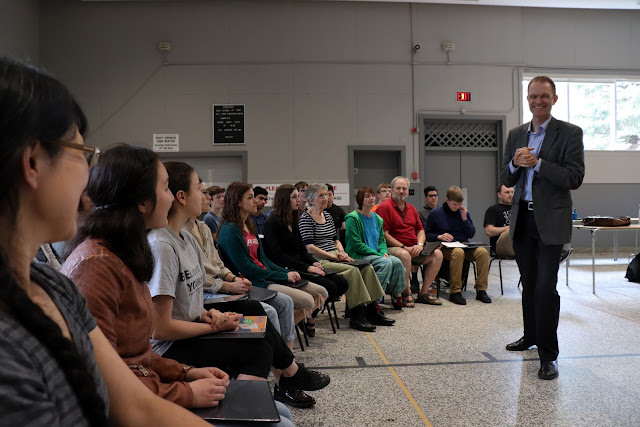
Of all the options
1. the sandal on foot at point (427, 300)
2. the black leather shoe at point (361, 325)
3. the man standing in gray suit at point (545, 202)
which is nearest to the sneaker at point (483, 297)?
the sandal on foot at point (427, 300)

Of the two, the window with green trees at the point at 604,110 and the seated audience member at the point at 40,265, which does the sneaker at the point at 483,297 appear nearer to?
the seated audience member at the point at 40,265

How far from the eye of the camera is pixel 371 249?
4.77m

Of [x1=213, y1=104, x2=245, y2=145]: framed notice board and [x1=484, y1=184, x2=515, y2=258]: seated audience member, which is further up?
[x1=213, y1=104, x2=245, y2=145]: framed notice board

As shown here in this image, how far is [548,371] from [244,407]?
7.02 feet

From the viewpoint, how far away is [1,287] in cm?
59

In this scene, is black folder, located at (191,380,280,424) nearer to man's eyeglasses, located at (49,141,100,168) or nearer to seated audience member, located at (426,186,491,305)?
man's eyeglasses, located at (49,141,100,168)

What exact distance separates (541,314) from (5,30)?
320 inches

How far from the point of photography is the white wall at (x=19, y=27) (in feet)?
24.0

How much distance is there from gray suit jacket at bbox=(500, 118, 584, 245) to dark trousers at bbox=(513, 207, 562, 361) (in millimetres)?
96

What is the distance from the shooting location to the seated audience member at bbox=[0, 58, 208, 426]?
1.90 ft

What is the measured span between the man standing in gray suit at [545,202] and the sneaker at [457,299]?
205 centimetres

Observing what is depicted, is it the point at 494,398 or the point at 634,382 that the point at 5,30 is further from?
the point at 634,382

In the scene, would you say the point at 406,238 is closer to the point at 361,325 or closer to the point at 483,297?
the point at 483,297

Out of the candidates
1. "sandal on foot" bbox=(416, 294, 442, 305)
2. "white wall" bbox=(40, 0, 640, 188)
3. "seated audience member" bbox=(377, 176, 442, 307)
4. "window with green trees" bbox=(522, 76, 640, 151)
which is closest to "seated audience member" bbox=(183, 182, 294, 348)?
"seated audience member" bbox=(377, 176, 442, 307)
